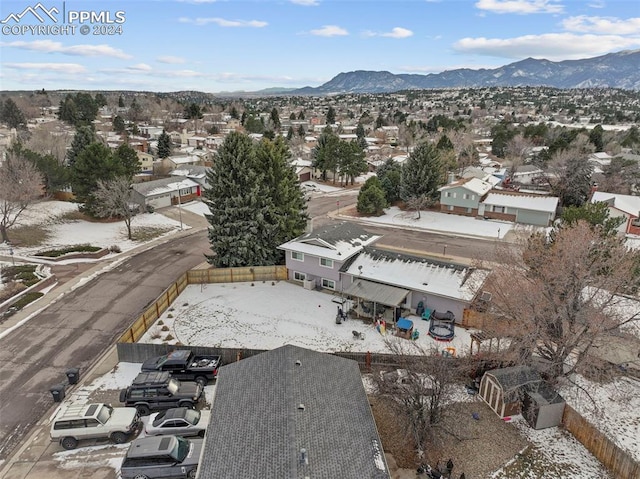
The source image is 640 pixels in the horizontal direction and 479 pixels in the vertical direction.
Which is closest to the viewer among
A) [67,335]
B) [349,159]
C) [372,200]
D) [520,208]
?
[67,335]

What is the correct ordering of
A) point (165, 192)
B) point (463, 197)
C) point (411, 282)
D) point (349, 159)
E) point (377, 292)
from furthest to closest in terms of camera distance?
point (349, 159)
point (165, 192)
point (463, 197)
point (411, 282)
point (377, 292)

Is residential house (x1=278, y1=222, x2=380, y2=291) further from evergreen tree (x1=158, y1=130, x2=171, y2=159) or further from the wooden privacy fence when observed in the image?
evergreen tree (x1=158, y1=130, x2=171, y2=159)

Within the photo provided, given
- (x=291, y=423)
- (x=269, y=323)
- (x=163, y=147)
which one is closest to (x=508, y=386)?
(x=291, y=423)

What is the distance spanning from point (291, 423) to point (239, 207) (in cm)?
2114

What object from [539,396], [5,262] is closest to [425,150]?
[539,396]

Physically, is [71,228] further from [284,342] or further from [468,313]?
[468,313]

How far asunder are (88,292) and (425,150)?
40.7 metres

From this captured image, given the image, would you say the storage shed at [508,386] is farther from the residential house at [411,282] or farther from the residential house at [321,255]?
the residential house at [321,255]

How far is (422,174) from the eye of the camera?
52.4 meters

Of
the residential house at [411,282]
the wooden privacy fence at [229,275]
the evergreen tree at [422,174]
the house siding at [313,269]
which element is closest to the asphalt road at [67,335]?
the wooden privacy fence at [229,275]

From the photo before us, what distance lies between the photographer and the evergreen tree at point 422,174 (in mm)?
52531

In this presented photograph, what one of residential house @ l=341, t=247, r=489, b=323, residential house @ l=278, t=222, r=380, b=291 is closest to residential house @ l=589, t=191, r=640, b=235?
residential house @ l=341, t=247, r=489, b=323

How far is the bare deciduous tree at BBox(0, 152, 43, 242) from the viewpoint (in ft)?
125

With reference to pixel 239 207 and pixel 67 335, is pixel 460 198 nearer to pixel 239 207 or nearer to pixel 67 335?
pixel 239 207
